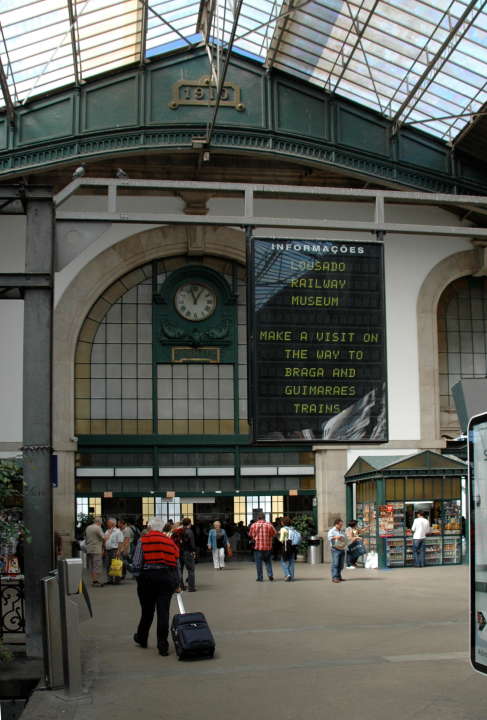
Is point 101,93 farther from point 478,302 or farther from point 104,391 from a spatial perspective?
point 478,302

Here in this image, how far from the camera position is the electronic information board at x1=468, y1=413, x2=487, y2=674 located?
278 inches

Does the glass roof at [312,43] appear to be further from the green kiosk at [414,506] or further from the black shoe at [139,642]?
the black shoe at [139,642]

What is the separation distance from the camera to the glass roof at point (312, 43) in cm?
2492

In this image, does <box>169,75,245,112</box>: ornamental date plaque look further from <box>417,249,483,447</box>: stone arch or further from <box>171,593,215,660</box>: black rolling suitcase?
<box>171,593,215,660</box>: black rolling suitcase

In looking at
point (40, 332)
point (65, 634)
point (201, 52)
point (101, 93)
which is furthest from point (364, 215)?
point (65, 634)

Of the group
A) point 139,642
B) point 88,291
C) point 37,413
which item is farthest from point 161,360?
point 139,642

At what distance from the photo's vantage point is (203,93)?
28703mm

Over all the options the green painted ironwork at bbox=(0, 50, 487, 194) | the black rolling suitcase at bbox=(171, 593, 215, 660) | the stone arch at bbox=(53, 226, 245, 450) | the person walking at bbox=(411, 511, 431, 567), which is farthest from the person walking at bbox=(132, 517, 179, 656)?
the green painted ironwork at bbox=(0, 50, 487, 194)

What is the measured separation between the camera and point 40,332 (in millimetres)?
13211

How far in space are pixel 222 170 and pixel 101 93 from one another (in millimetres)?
4390

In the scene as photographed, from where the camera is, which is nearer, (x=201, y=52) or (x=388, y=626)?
(x=388, y=626)

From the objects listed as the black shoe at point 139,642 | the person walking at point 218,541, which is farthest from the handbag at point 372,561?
the black shoe at point 139,642

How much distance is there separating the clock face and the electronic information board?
2396cm

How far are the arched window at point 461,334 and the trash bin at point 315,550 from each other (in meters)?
6.56
